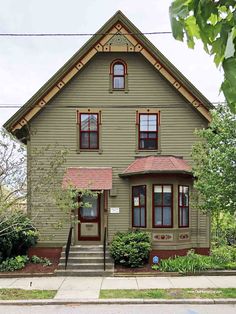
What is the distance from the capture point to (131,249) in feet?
56.0

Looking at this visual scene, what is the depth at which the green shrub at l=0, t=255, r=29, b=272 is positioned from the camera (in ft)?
54.6

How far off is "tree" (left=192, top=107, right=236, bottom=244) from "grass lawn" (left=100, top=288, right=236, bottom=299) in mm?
2538

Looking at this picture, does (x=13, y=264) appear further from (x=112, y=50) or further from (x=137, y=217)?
(x=112, y=50)

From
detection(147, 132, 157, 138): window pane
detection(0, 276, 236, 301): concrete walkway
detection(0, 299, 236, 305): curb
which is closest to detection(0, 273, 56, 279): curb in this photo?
detection(0, 276, 236, 301): concrete walkway

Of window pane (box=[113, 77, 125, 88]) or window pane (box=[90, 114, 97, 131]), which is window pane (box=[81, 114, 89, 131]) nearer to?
window pane (box=[90, 114, 97, 131])

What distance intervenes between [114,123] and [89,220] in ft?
14.2

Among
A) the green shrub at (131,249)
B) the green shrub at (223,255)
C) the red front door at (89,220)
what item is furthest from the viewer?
the red front door at (89,220)

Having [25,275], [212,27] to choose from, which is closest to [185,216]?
[25,275]

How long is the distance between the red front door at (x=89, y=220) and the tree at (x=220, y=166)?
199 inches

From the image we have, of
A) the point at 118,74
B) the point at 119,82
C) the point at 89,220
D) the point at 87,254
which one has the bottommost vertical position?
the point at 87,254

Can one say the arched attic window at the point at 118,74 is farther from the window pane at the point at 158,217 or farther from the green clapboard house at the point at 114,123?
the window pane at the point at 158,217

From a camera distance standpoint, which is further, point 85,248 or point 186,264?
point 85,248

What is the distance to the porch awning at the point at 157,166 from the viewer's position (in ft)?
59.4
